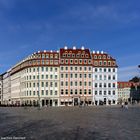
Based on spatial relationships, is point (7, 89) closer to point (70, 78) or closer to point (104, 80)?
point (70, 78)

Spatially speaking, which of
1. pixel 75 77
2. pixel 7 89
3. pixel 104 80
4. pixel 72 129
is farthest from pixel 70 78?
pixel 72 129

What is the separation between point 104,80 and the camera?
136250 millimetres

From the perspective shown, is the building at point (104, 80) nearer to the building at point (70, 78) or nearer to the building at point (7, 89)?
the building at point (70, 78)

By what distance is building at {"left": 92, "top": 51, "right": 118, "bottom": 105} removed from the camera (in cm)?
13538

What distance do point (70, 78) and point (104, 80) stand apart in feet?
43.8

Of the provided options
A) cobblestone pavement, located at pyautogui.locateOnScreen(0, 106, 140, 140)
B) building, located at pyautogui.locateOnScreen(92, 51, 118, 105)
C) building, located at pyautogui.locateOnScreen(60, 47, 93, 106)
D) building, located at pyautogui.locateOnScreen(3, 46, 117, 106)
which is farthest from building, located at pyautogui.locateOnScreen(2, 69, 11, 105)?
cobblestone pavement, located at pyautogui.locateOnScreen(0, 106, 140, 140)

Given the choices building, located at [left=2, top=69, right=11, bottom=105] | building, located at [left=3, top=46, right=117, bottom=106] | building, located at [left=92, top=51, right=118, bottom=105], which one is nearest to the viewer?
building, located at [left=3, top=46, right=117, bottom=106]

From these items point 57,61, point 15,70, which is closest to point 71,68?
point 57,61

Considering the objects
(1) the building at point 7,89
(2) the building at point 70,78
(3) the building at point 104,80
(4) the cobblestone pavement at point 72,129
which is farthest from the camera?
(1) the building at point 7,89

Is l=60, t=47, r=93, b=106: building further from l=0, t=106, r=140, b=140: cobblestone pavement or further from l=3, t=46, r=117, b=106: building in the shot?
l=0, t=106, r=140, b=140: cobblestone pavement

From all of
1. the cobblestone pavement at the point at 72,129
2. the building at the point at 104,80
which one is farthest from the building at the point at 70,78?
the cobblestone pavement at the point at 72,129

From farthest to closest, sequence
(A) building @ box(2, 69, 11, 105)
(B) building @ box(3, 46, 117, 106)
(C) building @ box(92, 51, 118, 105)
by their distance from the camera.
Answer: (A) building @ box(2, 69, 11, 105), (C) building @ box(92, 51, 118, 105), (B) building @ box(3, 46, 117, 106)

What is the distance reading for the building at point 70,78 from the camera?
133 m

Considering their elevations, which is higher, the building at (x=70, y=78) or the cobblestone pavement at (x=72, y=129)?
the building at (x=70, y=78)
